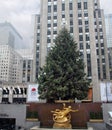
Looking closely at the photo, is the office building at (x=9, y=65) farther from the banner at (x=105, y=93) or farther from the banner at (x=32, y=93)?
the banner at (x=105, y=93)

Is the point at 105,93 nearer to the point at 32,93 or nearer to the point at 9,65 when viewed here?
the point at 32,93

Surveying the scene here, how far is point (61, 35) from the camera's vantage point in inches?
1082

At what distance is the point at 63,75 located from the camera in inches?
971

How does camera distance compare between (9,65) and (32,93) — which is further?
(9,65)

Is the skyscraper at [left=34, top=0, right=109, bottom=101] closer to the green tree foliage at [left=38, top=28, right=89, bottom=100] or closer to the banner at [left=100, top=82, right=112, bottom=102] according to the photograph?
the banner at [left=100, top=82, right=112, bottom=102]

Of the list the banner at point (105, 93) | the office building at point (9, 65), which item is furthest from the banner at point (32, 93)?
the office building at point (9, 65)

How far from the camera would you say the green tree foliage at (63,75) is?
78.2ft

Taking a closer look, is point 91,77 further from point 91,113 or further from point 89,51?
point 91,113

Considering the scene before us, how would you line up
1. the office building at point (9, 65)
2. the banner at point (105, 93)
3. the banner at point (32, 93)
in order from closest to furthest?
the banner at point (105, 93) < the banner at point (32, 93) < the office building at point (9, 65)

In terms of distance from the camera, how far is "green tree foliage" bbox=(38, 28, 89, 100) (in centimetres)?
2383

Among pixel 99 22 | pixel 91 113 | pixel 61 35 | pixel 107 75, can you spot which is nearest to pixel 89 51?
pixel 107 75

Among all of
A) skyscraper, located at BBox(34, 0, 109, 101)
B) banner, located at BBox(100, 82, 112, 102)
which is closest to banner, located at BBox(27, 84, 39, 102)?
banner, located at BBox(100, 82, 112, 102)

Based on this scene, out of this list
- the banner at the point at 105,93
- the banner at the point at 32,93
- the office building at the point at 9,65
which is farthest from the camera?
the office building at the point at 9,65

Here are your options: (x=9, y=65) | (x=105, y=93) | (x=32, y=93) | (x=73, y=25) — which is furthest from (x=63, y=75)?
(x=9, y=65)
